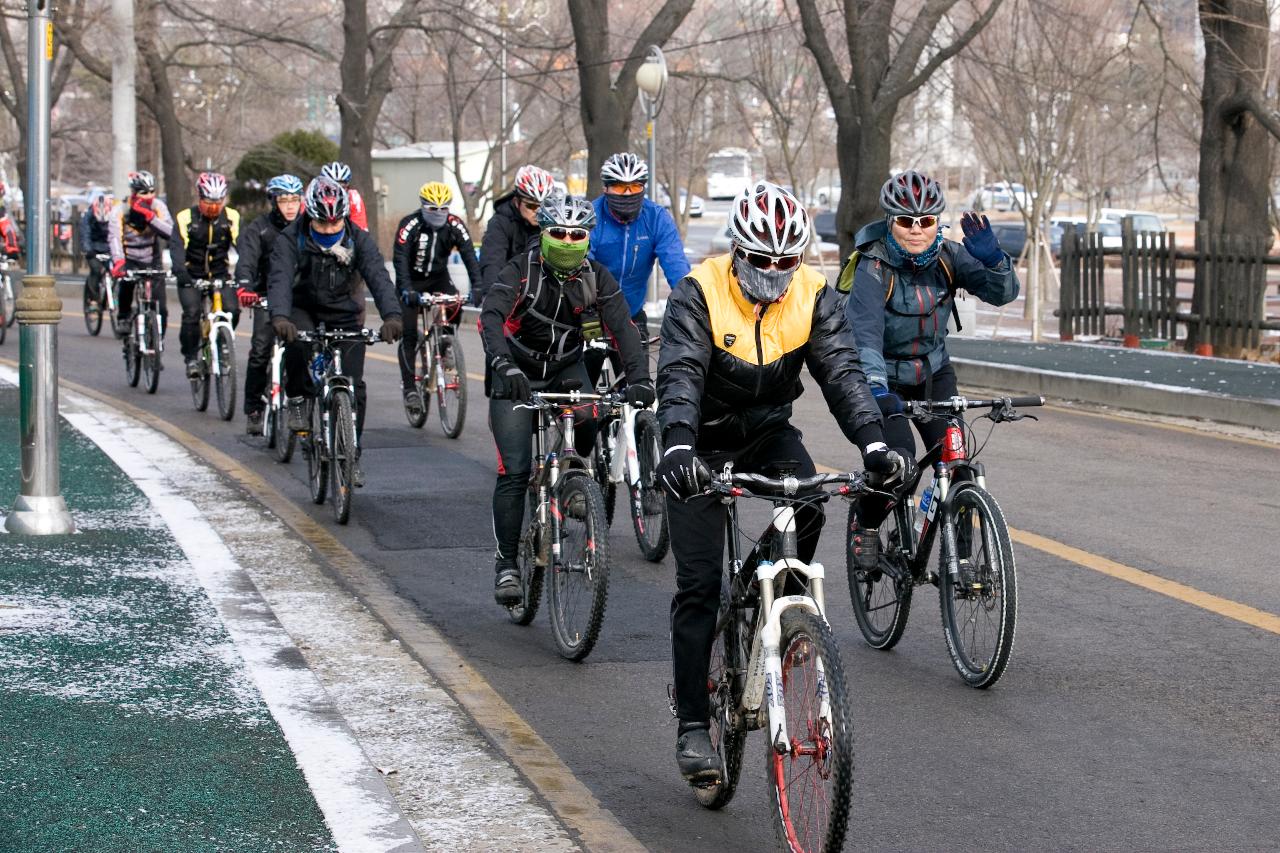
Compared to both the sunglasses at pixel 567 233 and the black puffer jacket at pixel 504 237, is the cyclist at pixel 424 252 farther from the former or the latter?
the sunglasses at pixel 567 233

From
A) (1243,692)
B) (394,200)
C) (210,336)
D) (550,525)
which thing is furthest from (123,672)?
(394,200)

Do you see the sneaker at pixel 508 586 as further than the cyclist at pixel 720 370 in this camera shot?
Yes

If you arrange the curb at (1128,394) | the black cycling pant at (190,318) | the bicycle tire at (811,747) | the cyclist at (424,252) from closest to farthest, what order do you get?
the bicycle tire at (811,747), the cyclist at (424,252), the curb at (1128,394), the black cycling pant at (190,318)

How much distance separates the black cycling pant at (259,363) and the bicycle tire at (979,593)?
7115 mm

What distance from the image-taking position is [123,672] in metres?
6.72

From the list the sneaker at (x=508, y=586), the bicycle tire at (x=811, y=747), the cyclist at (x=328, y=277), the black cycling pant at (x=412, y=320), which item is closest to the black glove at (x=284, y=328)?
the cyclist at (x=328, y=277)

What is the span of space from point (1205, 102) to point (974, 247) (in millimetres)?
15919

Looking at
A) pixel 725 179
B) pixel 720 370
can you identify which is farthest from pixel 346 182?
pixel 725 179

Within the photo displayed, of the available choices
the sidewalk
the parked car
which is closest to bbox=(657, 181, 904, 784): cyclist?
the sidewalk

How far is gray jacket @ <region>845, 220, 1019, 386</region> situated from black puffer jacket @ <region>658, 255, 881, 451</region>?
1852mm

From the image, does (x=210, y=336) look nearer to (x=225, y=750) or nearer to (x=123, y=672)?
(x=123, y=672)

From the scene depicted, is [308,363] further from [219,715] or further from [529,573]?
[219,715]

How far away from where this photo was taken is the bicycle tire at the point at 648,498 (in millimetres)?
A: 9250

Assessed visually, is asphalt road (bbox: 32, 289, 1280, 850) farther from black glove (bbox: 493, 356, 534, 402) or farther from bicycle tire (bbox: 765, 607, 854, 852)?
black glove (bbox: 493, 356, 534, 402)
